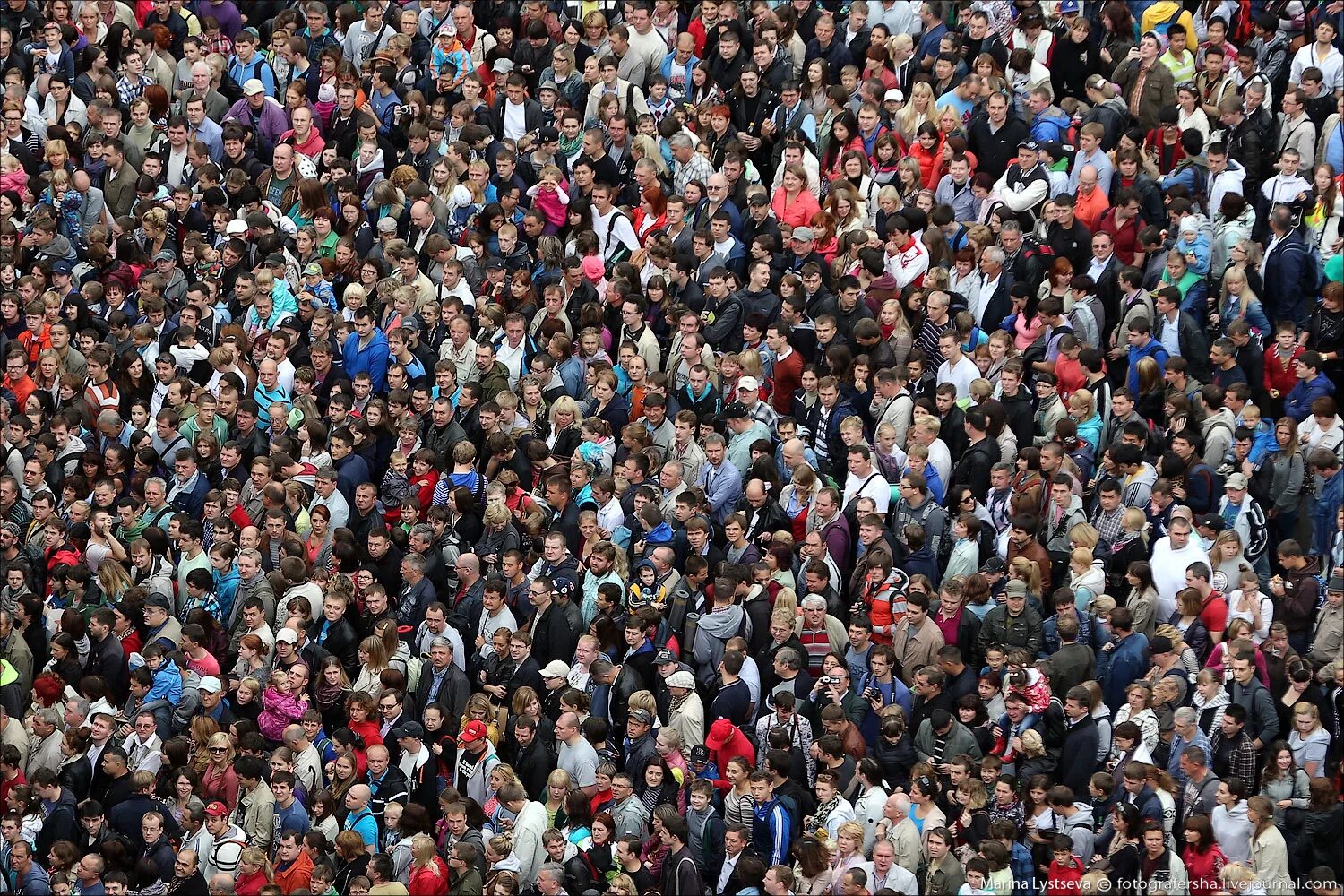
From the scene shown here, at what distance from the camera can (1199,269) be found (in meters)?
18.8

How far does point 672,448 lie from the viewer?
17.8 metres

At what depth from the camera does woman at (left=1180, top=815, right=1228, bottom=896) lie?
47.7 feet

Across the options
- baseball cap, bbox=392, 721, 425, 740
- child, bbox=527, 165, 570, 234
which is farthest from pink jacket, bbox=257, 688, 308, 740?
child, bbox=527, 165, 570, 234

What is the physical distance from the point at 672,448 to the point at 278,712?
150 inches

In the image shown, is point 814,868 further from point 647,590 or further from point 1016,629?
point 647,590

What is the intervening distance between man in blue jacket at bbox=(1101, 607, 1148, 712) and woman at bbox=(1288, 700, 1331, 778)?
1.11 m

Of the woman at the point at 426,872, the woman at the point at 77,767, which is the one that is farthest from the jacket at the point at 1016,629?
the woman at the point at 77,767

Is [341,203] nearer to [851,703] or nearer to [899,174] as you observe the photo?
[899,174]

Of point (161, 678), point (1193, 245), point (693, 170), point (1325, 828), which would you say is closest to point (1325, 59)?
point (1193, 245)

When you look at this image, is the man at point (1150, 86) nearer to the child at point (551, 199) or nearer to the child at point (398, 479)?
the child at point (551, 199)

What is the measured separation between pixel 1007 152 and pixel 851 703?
654 centimetres

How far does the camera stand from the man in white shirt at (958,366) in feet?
58.9

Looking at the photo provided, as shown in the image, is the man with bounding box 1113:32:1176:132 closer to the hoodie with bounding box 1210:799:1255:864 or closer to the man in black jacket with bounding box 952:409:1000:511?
the man in black jacket with bounding box 952:409:1000:511

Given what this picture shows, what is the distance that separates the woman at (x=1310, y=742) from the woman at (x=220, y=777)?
24.1ft
